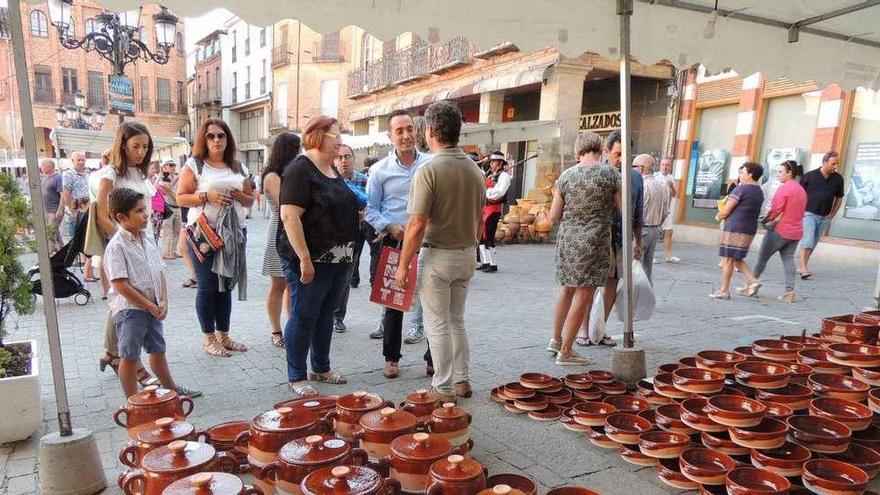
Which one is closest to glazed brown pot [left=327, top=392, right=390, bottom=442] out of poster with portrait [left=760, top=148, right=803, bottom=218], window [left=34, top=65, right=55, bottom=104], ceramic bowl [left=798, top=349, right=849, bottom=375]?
ceramic bowl [left=798, top=349, right=849, bottom=375]

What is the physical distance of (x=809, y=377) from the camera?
267 cm

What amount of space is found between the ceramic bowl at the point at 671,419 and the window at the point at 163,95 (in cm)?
4539

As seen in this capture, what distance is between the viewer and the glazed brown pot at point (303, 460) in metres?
1.66

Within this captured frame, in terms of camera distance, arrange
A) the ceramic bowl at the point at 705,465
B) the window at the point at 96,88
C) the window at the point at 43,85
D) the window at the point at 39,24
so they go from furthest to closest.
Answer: the window at the point at 96,88, the window at the point at 43,85, the window at the point at 39,24, the ceramic bowl at the point at 705,465

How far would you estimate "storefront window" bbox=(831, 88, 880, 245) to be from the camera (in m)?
8.89

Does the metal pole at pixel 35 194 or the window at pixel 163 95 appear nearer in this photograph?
the metal pole at pixel 35 194

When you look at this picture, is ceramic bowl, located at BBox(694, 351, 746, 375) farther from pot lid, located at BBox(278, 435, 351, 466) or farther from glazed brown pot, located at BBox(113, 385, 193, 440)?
glazed brown pot, located at BBox(113, 385, 193, 440)

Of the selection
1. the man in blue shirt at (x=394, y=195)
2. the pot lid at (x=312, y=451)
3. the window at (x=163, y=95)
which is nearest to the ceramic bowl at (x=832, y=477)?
the pot lid at (x=312, y=451)

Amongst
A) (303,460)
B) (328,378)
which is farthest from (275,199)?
(303,460)

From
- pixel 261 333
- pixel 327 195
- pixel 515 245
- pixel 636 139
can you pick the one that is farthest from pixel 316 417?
pixel 636 139

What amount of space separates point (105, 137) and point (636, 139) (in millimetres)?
13798

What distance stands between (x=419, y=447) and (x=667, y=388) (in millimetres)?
1601

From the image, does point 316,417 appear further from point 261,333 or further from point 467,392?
point 261,333

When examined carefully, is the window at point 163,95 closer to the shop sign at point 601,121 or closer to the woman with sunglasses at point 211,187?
the shop sign at point 601,121
